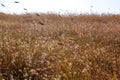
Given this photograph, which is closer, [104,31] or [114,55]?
[114,55]

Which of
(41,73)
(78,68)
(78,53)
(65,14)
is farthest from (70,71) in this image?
(65,14)

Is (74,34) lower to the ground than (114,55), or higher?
lower

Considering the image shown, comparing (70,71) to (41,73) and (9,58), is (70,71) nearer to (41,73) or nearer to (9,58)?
(41,73)

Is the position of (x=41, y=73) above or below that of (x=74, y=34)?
above

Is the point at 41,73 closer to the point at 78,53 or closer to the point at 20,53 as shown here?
the point at 20,53

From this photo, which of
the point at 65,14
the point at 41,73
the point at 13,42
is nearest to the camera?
the point at 41,73

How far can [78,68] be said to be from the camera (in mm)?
4082

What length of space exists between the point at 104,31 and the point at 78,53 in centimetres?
303

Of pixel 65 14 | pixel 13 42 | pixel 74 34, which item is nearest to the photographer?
pixel 13 42

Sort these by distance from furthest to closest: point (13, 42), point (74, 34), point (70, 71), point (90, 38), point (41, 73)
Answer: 1. point (74, 34)
2. point (90, 38)
3. point (13, 42)
4. point (41, 73)
5. point (70, 71)

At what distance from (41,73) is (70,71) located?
506 mm

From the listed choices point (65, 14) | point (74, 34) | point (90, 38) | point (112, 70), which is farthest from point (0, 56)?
point (65, 14)

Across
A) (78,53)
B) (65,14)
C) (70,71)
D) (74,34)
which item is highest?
(70,71)

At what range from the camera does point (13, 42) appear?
16.2 feet
